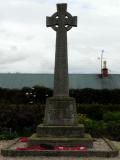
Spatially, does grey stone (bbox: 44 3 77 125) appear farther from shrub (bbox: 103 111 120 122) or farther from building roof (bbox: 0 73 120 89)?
building roof (bbox: 0 73 120 89)

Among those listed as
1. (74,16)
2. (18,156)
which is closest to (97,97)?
(74,16)

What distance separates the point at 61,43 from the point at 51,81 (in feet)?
98.6

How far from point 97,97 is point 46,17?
22.2 metres

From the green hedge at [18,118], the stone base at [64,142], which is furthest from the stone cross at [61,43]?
the green hedge at [18,118]

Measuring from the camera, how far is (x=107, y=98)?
39.8 m

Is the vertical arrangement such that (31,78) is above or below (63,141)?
above

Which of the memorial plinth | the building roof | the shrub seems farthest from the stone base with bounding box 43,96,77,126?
the building roof

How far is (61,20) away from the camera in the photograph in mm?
17828

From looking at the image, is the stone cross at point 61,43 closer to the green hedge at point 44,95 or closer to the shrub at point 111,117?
the shrub at point 111,117

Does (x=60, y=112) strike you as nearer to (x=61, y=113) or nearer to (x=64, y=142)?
(x=61, y=113)

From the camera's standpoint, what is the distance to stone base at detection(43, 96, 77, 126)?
17.0 metres

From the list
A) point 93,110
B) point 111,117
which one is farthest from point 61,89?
point 93,110

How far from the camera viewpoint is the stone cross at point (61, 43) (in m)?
17.3

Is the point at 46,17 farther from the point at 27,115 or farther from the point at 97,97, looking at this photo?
the point at 97,97
